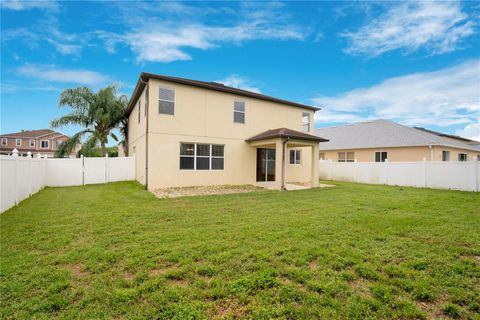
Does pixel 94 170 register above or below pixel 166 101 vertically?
below

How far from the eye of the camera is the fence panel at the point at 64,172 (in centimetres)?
1297

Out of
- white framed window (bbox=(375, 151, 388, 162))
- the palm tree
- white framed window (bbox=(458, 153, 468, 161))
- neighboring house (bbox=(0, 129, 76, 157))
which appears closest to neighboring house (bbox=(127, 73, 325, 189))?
the palm tree

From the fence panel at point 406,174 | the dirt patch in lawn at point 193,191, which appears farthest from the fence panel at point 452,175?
the dirt patch in lawn at point 193,191

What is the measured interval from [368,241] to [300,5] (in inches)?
490

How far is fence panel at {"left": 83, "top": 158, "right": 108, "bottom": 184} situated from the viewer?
13680 millimetres

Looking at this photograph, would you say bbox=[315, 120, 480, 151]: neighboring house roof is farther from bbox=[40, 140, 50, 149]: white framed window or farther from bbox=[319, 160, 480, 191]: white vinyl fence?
bbox=[40, 140, 50, 149]: white framed window

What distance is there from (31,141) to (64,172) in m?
42.9

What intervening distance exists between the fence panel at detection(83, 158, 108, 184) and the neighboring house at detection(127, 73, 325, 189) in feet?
6.43

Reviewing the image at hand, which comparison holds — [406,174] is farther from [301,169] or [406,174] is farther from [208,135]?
[208,135]

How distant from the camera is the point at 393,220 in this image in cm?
603

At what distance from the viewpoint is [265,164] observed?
50.1 ft

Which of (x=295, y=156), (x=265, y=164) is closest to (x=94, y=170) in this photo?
(x=265, y=164)

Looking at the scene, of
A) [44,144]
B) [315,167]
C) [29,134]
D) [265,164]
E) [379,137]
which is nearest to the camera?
[315,167]

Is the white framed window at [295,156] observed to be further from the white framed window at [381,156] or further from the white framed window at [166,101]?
the white framed window at [381,156]
